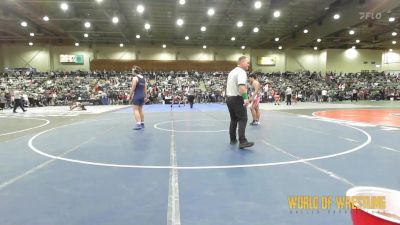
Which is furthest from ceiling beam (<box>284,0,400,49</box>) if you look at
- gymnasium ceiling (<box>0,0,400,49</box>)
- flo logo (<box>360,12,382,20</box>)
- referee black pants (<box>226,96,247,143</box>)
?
referee black pants (<box>226,96,247,143</box>)

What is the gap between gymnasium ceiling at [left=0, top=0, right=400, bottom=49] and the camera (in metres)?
22.5

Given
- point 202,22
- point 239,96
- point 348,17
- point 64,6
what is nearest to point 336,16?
point 348,17

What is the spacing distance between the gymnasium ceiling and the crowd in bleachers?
171 inches

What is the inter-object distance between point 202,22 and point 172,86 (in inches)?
261

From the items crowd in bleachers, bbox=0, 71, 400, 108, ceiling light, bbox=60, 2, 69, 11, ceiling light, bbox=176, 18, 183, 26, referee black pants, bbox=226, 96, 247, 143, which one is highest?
A: ceiling light, bbox=176, 18, 183, 26

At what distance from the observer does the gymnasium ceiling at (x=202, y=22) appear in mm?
22516

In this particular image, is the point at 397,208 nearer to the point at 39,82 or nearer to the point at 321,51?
the point at 39,82

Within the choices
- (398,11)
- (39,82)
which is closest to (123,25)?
(39,82)

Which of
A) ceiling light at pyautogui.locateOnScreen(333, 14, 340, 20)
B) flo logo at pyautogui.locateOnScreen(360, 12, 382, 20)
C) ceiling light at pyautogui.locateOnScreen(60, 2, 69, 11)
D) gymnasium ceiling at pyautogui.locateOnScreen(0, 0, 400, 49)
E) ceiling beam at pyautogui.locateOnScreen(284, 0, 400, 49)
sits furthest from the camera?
ceiling light at pyautogui.locateOnScreen(333, 14, 340, 20)

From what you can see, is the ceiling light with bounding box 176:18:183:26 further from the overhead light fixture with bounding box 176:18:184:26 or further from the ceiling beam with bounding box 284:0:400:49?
the ceiling beam with bounding box 284:0:400:49

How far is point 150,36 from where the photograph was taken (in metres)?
35.3

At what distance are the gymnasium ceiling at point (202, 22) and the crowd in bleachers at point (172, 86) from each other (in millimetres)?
4352

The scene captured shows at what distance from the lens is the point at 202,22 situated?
92.5 ft

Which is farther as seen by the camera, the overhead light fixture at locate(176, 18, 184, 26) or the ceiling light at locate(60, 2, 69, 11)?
the overhead light fixture at locate(176, 18, 184, 26)
